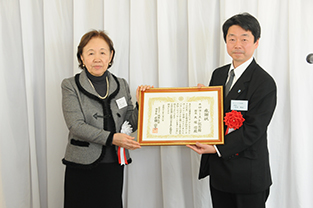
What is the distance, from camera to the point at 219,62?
239 cm

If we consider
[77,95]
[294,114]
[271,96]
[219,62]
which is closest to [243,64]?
[271,96]

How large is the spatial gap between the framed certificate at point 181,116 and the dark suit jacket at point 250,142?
0.11 metres

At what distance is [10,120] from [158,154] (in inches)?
55.4

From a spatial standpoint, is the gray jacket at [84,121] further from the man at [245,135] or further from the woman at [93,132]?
the man at [245,135]

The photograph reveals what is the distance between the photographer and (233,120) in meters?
1.74

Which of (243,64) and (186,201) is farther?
(186,201)

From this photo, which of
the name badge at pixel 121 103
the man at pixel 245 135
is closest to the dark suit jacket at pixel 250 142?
the man at pixel 245 135

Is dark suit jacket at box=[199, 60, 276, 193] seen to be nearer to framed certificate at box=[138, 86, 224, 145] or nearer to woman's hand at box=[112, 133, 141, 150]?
framed certificate at box=[138, 86, 224, 145]

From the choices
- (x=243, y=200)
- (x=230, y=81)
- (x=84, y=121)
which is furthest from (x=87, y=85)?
(x=243, y=200)

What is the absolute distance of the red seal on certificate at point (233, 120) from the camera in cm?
172

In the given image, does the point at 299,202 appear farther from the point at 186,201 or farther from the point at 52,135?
the point at 52,135

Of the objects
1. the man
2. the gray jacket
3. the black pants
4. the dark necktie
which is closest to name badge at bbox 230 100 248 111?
the man

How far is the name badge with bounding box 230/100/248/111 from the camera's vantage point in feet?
5.67

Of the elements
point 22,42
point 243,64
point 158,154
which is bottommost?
point 158,154
